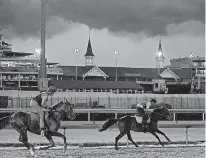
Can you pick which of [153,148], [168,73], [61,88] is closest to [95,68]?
[168,73]

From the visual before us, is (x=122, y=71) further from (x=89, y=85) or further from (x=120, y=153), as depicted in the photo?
(x=120, y=153)

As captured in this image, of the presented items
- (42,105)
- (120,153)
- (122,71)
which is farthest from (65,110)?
(122,71)

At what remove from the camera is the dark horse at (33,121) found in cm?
1070

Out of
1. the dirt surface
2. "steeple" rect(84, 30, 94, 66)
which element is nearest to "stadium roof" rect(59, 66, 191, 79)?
"steeple" rect(84, 30, 94, 66)

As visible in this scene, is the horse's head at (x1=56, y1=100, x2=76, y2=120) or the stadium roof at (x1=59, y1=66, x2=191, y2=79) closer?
the horse's head at (x1=56, y1=100, x2=76, y2=120)

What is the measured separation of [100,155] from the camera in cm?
1133

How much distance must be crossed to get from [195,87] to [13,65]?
37.1 metres

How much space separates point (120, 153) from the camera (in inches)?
459

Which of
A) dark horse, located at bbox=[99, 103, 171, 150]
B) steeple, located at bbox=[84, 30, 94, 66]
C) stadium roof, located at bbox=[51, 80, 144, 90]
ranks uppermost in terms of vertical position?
steeple, located at bbox=[84, 30, 94, 66]

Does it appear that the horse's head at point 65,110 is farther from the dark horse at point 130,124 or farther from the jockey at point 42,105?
A: the dark horse at point 130,124

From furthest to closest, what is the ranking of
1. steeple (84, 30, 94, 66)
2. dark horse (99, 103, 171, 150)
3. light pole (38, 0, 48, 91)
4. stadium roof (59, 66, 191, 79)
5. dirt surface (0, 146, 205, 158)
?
steeple (84, 30, 94, 66) < stadium roof (59, 66, 191, 79) < dark horse (99, 103, 171, 150) < light pole (38, 0, 48, 91) < dirt surface (0, 146, 205, 158)

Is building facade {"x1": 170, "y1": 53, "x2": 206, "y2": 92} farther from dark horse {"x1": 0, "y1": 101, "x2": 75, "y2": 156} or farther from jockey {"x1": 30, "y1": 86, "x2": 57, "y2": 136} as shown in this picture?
jockey {"x1": 30, "y1": 86, "x2": 57, "y2": 136}

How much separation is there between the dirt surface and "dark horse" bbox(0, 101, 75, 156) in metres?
0.52

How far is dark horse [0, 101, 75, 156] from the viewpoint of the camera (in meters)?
10.7
